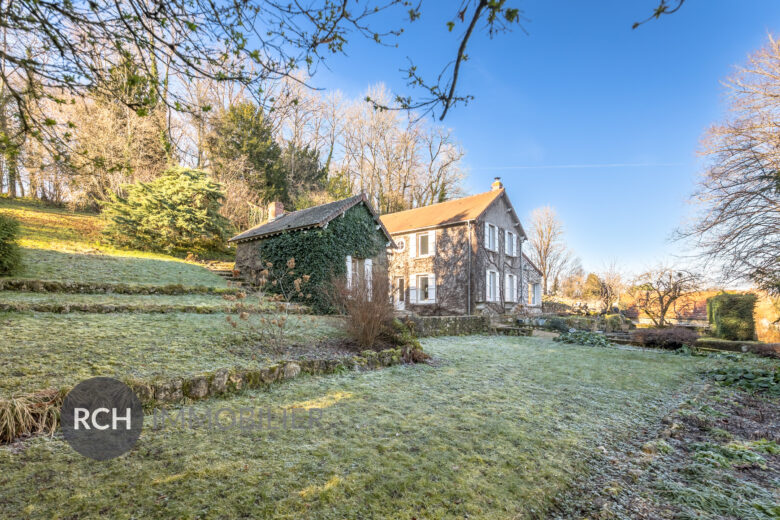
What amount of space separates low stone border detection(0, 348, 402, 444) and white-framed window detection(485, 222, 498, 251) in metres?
14.0

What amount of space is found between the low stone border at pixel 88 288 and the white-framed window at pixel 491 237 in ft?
48.1

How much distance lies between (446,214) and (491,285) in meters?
5.17

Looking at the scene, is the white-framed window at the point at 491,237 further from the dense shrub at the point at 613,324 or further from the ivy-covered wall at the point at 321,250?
the dense shrub at the point at 613,324

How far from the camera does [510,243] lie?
2180 centimetres

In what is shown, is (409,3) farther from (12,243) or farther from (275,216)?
(275,216)

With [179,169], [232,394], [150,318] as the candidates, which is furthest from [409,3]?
[179,169]

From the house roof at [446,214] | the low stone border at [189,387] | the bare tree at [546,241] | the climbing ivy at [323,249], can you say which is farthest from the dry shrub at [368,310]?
the bare tree at [546,241]

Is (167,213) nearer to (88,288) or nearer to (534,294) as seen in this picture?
(88,288)

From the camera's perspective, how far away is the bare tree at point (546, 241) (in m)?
34.2

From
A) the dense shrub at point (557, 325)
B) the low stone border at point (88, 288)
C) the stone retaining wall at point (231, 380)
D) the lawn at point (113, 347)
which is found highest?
the low stone border at point (88, 288)

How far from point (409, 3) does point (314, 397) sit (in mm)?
4731

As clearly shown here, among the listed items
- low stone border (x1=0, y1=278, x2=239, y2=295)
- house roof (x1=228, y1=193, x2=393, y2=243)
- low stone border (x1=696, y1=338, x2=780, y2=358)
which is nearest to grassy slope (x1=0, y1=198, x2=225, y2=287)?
low stone border (x1=0, y1=278, x2=239, y2=295)

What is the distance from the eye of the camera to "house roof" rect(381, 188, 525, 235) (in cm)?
1947

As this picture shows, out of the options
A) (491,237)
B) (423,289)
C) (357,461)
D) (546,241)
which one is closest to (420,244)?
(423,289)
